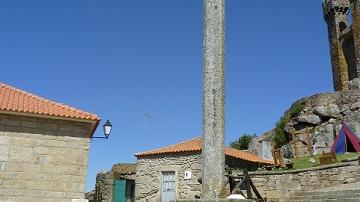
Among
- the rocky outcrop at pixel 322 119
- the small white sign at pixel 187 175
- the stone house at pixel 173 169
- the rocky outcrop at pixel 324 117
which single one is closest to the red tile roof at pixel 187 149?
the stone house at pixel 173 169

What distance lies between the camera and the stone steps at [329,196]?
33.5ft

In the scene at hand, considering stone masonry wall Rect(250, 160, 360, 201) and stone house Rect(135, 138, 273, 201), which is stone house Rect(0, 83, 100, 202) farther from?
stone house Rect(135, 138, 273, 201)

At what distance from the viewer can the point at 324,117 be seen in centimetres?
3031

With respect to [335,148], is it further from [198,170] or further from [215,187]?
[215,187]

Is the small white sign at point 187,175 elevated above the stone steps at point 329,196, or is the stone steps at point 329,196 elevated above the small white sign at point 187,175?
the small white sign at point 187,175

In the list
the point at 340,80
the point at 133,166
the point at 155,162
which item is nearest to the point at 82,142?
the point at 155,162

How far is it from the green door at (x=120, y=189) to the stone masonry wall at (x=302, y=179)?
954 cm

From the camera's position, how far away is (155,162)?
2059 centimetres

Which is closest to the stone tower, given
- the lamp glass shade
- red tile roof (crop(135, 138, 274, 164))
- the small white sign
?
red tile roof (crop(135, 138, 274, 164))

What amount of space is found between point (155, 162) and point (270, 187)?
28.3ft

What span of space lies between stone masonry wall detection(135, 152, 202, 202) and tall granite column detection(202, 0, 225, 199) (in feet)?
36.7

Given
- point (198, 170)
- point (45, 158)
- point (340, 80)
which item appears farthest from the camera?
point (340, 80)

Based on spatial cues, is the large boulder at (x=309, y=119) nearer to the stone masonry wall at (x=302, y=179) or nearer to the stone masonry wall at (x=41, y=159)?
the stone masonry wall at (x=302, y=179)

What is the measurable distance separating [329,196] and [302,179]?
223 cm
